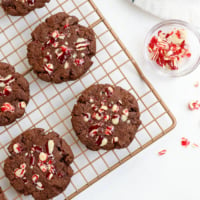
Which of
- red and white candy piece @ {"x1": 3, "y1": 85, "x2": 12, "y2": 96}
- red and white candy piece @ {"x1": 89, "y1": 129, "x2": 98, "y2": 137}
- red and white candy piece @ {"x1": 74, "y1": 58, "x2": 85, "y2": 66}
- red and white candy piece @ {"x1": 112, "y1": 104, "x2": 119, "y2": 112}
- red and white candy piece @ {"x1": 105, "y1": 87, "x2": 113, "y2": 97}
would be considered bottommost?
red and white candy piece @ {"x1": 89, "y1": 129, "x2": 98, "y2": 137}

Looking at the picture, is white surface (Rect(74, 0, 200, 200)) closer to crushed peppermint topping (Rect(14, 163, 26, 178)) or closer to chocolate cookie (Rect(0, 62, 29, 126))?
crushed peppermint topping (Rect(14, 163, 26, 178))

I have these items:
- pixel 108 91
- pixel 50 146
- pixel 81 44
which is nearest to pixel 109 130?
pixel 108 91

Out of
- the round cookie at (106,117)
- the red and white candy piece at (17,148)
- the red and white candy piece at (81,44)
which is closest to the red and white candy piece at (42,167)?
the red and white candy piece at (17,148)

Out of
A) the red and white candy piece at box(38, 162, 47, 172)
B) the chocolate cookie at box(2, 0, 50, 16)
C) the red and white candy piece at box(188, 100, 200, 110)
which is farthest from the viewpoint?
the red and white candy piece at box(188, 100, 200, 110)

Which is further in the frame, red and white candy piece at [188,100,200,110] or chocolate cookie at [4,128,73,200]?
red and white candy piece at [188,100,200,110]

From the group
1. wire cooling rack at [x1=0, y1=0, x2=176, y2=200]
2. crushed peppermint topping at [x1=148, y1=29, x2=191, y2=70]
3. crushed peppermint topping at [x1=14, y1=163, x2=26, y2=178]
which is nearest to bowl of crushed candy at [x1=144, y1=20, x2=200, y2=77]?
crushed peppermint topping at [x1=148, y1=29, x2=191, y2=70]

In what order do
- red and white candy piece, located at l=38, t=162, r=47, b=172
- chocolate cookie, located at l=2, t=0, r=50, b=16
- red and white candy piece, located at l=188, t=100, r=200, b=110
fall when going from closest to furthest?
red and white candy piece, located at l=38, t=162, r=47, b=172
chocolate cookie, located at l=2, t=0, r=50, b=16
red and white candy piece, located at l=188, t=100, r=200, b=110

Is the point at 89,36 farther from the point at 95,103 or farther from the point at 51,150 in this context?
the point at 51,150
